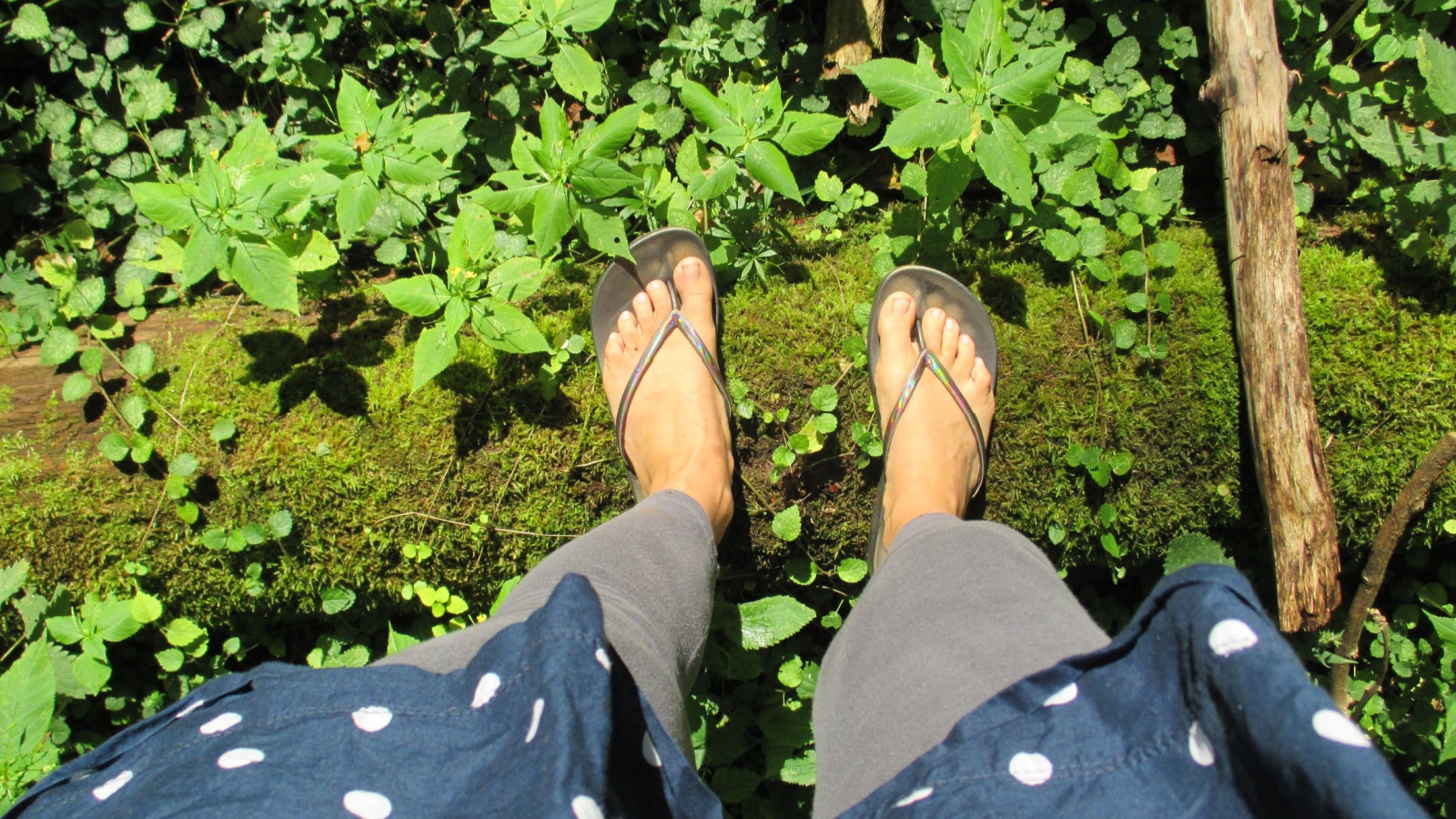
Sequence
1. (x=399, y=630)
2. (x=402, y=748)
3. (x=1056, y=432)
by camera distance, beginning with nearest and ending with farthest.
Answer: (x=402, y=748)
(x=1056, y=432)
(x=399, y=630)

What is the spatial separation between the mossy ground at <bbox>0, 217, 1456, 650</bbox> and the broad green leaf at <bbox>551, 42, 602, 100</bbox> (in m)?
0.65

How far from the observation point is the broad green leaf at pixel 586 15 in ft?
6.66

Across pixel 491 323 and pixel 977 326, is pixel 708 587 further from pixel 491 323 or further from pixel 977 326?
pixel 977 326

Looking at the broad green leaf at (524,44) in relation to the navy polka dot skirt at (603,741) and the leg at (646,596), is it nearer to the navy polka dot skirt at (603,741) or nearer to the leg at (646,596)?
the leg at (646,596)

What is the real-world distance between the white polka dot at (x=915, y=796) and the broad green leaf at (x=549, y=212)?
146cm

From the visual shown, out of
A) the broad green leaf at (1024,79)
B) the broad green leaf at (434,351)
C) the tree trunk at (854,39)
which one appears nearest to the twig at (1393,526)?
the broad green leaf at (1024,79)

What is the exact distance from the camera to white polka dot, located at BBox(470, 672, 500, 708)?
3.67 ft

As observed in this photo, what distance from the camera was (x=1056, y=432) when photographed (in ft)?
6.85

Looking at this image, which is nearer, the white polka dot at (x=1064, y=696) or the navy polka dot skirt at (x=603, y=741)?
the navy polka dot skirt at (x=603, y=741)

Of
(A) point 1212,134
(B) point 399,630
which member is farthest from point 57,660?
(A) point 1212,134

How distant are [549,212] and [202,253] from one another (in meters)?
0.82

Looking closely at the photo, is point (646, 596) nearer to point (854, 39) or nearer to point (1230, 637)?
point (1230, 637)

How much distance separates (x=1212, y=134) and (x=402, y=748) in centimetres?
269

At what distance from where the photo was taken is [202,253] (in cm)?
184
